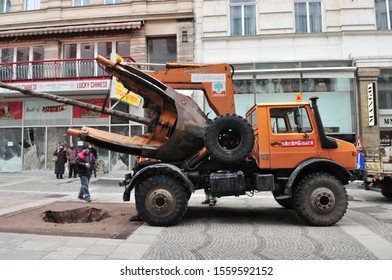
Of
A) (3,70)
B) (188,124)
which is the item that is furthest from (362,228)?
(3,70)

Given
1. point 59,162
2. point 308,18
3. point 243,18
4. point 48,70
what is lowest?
point 59,162

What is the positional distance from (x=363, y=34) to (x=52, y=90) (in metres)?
16.1

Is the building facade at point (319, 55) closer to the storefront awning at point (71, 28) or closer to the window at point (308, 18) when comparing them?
the window at point (308, 18)

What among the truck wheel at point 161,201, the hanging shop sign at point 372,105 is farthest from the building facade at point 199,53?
the truck wheel at point 161,201

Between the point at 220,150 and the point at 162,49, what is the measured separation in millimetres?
13161

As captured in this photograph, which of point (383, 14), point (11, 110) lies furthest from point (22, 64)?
point (383, 14)

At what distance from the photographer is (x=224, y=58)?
57.2 feet

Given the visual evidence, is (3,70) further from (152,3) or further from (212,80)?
(212,80)

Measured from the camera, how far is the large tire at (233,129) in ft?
21.7

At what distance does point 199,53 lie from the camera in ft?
57.8

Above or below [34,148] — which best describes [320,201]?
below

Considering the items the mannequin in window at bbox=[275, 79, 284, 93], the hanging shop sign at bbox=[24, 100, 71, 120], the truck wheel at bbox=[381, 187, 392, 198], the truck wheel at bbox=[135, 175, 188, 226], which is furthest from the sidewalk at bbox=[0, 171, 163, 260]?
the hanging shop sign at bbox=[24, 100, 71, 120]

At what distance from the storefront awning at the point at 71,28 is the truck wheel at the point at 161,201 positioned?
1296 centimetres

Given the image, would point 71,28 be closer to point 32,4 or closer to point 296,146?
point 32,4
